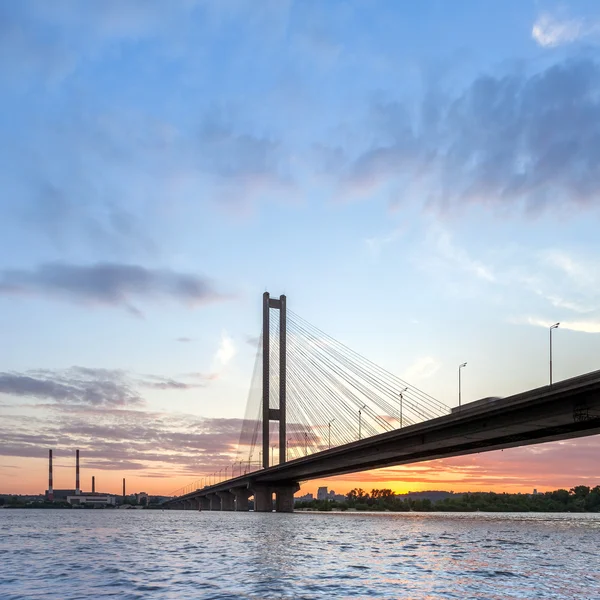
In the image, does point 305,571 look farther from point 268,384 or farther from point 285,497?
point 285,497

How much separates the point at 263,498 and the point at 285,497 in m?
4.28

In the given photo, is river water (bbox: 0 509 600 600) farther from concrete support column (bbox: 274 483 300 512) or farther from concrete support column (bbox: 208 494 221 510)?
concrete support column (bbox: 208 494 221 510)

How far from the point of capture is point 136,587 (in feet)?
73.2

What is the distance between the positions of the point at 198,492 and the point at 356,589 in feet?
554

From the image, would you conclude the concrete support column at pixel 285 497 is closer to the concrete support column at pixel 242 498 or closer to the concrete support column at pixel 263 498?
the concrete support column at pixel 263 498

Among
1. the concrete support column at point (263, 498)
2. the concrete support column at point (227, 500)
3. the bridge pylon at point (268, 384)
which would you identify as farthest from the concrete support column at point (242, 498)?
the bridge pylon at point (268, 384)

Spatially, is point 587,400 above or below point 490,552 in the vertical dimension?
above

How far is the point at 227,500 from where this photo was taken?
538 feet

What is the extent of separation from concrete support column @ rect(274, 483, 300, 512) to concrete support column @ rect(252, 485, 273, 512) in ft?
5.65

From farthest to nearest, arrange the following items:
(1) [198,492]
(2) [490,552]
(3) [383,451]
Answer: (1) [198,492]
(3) [383,451]
(2) [490,552]

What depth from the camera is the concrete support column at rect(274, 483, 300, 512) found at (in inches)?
4761

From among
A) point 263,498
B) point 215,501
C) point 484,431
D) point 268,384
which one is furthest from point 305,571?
point 215,501

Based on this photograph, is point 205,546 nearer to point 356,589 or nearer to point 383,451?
point 356,589

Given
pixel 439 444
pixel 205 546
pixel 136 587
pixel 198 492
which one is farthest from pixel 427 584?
pixel 198 492
